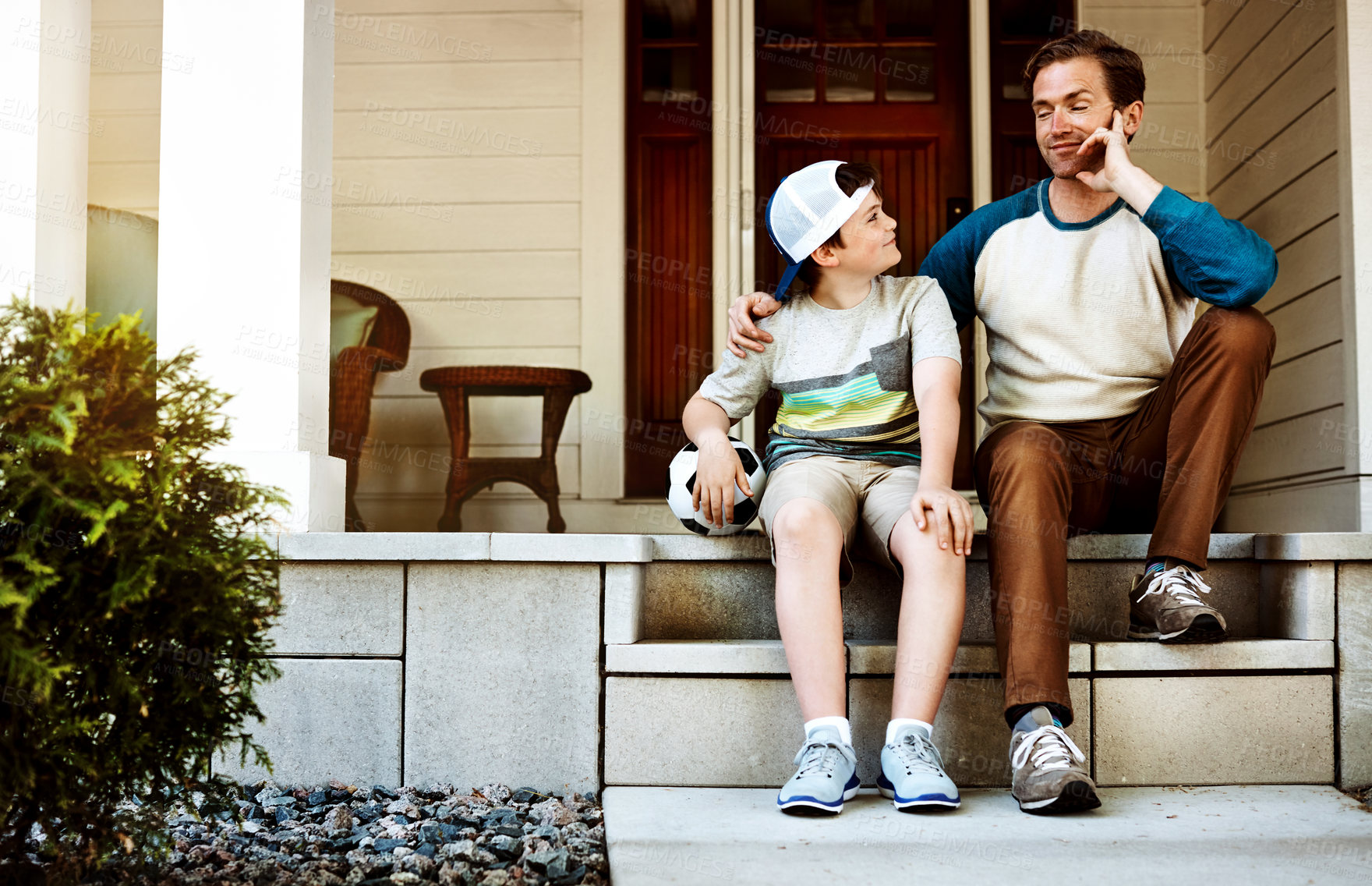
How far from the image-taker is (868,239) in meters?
1.83

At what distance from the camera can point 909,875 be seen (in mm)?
1305

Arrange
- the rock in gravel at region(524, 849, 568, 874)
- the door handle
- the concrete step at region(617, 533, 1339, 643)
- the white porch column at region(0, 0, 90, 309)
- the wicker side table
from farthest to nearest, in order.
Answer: the door handle < the wicker side table < the white porch column at region(0, 0, 90, 309) < the concrete step at region(617, 533, 1339, 643) < the rock in gravel at region(524, 849, 568, 874)

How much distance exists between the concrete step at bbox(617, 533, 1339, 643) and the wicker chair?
1.61 meters

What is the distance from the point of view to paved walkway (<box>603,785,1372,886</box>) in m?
1.31

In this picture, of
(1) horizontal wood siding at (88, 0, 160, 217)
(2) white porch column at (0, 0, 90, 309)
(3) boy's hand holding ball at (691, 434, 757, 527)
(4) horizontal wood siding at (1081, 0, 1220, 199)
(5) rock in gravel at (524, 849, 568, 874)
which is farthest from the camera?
(1) horizontal wood siding at (88, 0, 160, 217)

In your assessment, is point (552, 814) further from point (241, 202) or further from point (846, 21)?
point (846, 21)

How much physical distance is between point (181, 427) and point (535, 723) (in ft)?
2.57

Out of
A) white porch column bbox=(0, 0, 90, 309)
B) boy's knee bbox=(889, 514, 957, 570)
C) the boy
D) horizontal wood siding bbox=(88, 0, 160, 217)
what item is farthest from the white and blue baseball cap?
horizontal wood siding bbox=(88, 0, 160, 217)

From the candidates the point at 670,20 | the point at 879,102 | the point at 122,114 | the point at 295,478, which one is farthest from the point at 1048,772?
the point at 122,114

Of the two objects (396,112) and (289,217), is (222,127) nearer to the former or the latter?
(289,217)

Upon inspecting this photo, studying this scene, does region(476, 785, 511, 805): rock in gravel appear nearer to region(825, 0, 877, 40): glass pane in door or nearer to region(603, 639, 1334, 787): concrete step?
region(603, 639, 1334, 787): concrete step

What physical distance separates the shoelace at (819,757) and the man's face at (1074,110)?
1118mm

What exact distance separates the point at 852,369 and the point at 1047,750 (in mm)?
681

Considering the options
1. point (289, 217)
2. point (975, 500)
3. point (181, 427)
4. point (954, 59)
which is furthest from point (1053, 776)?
point (954, 59)
